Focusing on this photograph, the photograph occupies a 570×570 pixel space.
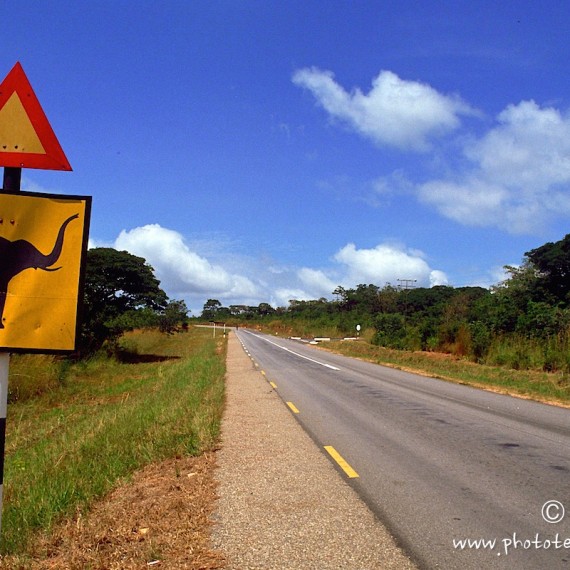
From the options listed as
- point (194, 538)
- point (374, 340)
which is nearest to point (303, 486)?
point (194, 538)

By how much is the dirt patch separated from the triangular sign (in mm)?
2964

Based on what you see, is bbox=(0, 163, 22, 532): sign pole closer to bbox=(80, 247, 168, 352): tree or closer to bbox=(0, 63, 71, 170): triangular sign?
bbox=(0, 63, 71, 170): triangular sign

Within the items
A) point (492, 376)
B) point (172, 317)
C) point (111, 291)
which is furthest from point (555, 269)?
point (172, 317)

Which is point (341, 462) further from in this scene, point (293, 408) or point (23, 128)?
point (23, 128)

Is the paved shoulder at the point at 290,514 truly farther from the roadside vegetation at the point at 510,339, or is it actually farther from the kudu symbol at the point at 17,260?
the roadside vegetation at the point at 510,339

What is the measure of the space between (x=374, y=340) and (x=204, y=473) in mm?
45366

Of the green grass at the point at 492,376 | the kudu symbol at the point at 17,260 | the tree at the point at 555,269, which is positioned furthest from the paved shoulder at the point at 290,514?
the tree at the point at 555,269

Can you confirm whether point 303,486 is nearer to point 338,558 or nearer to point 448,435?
point 338,558

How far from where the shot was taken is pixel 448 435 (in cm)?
959

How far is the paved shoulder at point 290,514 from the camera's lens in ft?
14.2

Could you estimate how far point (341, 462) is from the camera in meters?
7.55

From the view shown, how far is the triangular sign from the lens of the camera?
3.33 m

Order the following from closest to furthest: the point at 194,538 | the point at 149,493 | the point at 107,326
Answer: the point at 194,538 → the point at 149,493 → the point at 107,326

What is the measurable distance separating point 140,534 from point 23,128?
11.2ft
